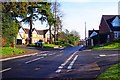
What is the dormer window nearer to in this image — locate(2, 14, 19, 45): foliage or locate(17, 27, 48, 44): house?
locate(2, 14, 19, 45): foliage

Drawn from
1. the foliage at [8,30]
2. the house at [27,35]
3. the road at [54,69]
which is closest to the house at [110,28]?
the foliage at [8,30]

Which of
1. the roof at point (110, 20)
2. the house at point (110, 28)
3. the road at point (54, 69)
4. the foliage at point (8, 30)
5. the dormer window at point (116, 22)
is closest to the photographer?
the road at point (54, 69)

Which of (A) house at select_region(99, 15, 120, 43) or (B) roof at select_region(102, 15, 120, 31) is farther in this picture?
(B) roof at select_region(102, 15, 120, 31)

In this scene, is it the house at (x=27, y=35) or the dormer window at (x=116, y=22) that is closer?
the dormer window at (x=116, y=22)

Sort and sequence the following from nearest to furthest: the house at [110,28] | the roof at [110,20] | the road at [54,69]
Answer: the road at [54,69] → the house at [110,28] → the roof at [110,20]

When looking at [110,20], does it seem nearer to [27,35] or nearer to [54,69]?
[27,35]

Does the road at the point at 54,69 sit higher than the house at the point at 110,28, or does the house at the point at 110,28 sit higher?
the house at the point at 110,28

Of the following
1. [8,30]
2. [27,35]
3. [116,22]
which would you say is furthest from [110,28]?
[27,35]

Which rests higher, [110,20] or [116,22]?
[110,20]

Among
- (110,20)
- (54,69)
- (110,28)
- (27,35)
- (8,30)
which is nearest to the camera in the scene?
(54,69)

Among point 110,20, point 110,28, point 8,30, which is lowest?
point 8,30

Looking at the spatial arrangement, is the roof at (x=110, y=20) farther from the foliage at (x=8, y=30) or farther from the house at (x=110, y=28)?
the foliage at (x=8, y=30)

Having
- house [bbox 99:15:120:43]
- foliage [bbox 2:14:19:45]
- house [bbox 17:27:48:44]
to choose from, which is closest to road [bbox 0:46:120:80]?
foliage [bbox 2:14:19:45]

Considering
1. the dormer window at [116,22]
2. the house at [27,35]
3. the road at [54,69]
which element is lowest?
the road at [54,69]
